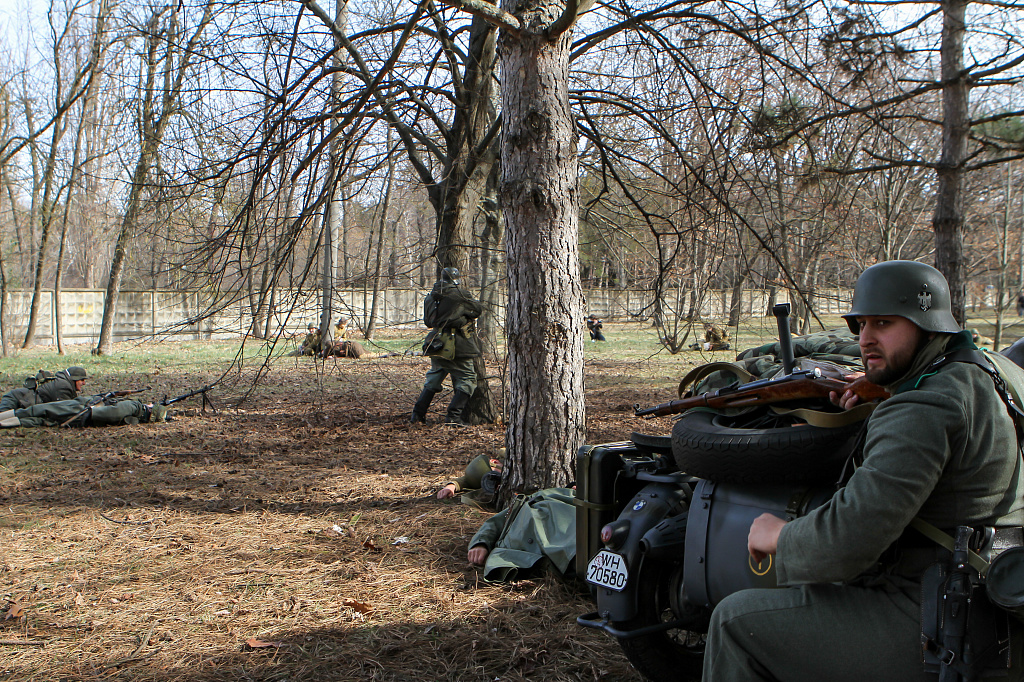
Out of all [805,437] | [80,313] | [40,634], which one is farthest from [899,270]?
→ [80,313]

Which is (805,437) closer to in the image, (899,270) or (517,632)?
(899,270)

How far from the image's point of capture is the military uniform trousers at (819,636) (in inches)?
80.7

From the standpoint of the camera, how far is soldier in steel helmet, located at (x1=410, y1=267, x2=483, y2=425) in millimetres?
9734

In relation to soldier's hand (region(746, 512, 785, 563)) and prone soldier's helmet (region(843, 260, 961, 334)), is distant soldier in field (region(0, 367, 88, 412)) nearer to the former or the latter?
soldier's hand (region(746, 512, 785, 563))

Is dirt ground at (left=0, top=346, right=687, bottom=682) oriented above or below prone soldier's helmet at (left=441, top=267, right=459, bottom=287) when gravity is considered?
below

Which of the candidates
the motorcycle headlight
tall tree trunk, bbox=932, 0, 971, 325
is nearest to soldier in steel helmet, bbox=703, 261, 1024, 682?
the motorcycle headlight

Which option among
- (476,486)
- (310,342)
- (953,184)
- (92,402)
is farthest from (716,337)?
(92,402)

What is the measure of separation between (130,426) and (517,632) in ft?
26.5

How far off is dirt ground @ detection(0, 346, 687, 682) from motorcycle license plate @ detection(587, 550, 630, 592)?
0.65 m

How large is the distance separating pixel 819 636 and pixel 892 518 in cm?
39

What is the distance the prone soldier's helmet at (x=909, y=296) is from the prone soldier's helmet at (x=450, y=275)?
7.46 metres

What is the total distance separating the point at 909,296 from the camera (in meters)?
2.20

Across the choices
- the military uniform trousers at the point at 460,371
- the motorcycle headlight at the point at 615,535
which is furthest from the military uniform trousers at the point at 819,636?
the military uniform trousers at the point at 460,371

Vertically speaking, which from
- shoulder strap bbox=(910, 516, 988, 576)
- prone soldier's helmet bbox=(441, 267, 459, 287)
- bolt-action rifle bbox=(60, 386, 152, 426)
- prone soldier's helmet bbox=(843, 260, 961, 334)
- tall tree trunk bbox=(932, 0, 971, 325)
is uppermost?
tall tree trunk bbox=(932, 0, 971, 325)
